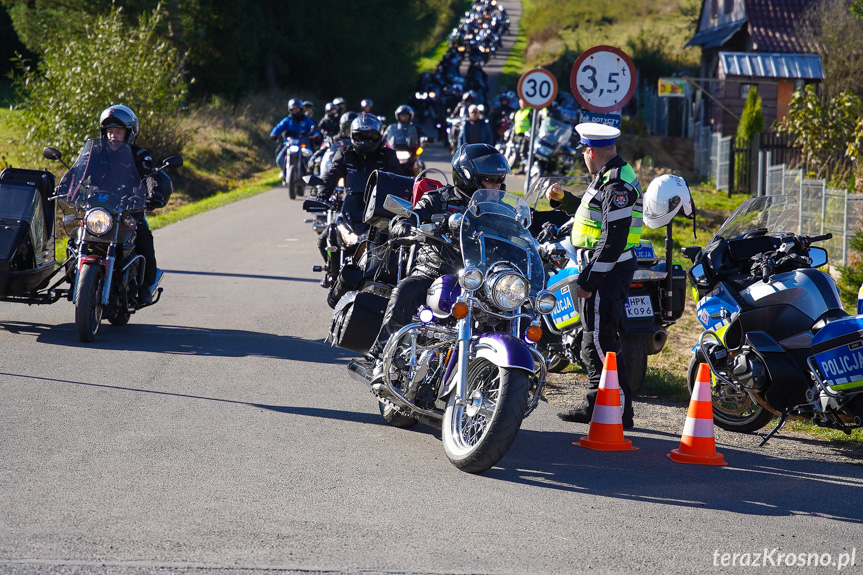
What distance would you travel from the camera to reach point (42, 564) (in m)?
3.97

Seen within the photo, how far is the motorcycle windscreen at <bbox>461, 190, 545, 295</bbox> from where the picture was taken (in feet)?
19.0

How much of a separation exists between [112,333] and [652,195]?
508cm

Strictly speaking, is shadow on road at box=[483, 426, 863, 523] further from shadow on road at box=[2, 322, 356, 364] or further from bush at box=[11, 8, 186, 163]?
bush at box=[11, 8, 186, 163]

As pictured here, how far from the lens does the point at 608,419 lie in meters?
6.22

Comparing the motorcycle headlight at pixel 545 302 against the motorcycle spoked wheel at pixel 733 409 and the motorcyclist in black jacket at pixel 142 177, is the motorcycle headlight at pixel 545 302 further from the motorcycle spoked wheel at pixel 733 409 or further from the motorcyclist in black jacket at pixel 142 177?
the motorcyclist in black jacket at pixel 142 177

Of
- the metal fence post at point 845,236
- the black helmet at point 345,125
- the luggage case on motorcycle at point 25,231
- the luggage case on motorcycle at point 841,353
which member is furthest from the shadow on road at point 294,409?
the metal fence post at point 845,236

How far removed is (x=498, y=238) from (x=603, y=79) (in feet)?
19.0

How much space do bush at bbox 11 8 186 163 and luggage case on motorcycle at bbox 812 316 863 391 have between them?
765 inches

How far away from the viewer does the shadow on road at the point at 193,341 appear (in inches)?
342

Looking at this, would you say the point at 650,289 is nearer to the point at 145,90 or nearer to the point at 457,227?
the point at 457,227

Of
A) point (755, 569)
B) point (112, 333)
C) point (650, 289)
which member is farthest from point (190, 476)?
point (112, 333)

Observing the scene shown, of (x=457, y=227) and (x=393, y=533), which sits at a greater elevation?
(x=457, y=227)

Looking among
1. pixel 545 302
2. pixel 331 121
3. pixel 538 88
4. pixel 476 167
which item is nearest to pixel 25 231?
pixel 476 167

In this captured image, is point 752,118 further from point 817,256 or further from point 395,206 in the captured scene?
point 395,206
